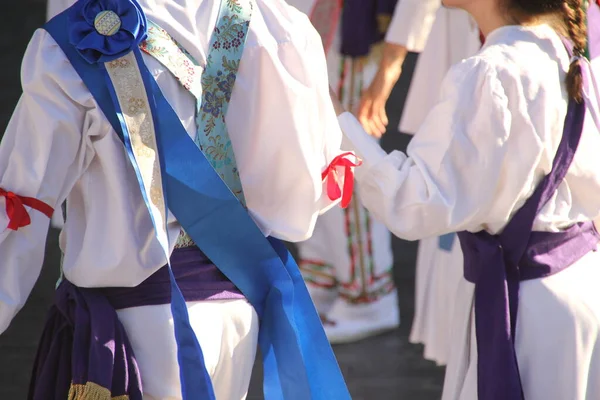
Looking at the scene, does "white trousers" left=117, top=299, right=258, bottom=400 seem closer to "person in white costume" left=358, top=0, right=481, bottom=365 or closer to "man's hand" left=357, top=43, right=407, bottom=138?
"man's hand" left=357, top=43, right=407, bottom=138

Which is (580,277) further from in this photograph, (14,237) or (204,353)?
(14,237)

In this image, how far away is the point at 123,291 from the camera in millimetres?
2053

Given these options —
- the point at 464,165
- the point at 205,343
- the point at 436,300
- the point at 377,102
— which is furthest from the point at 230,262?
the point at 436,300

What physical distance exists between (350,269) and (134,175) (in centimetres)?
218

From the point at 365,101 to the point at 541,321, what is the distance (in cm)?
85

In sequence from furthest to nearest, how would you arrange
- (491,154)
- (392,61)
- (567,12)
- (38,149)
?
(392,61)
(567,12)
(491,154)
(38,149)

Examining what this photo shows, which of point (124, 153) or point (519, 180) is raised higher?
point (124, 153)

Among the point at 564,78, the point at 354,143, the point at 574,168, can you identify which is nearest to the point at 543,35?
the point at 564,78

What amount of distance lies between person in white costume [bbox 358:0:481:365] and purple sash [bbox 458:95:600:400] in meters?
0.70

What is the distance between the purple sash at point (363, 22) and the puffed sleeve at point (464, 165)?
1.31m

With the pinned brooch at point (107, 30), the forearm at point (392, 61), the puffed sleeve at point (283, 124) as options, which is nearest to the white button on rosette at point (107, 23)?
the pinned brooch at point (107, 30)

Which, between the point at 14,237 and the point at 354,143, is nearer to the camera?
the point at 14,237

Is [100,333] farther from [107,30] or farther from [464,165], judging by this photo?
[464,165]

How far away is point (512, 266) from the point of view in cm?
251
